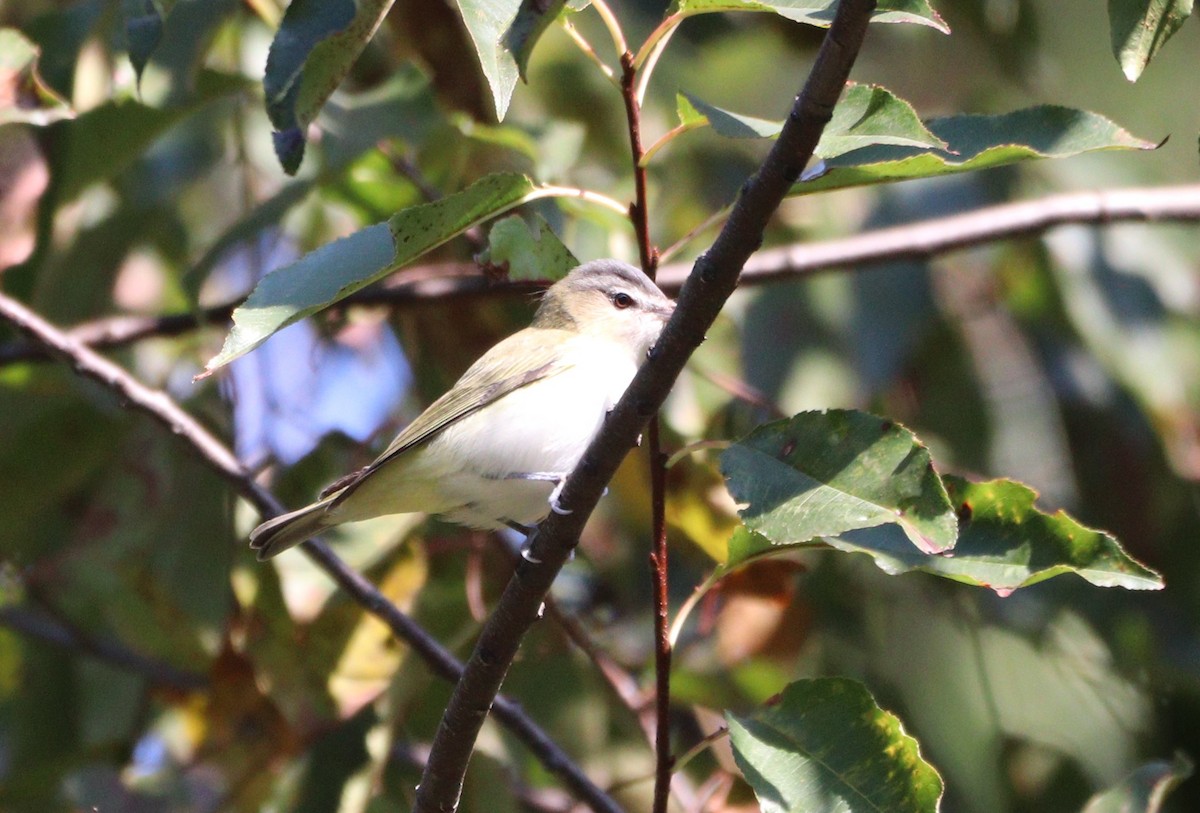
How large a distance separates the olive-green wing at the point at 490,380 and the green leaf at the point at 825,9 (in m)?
1.45

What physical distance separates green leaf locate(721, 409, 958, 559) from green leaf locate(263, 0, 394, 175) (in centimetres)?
85

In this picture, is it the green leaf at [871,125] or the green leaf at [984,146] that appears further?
the green leaf at [984,146]

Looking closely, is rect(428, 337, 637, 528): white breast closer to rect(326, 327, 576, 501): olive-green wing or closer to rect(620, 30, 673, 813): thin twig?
rect(326, 327, 576, 501): olive-green wing

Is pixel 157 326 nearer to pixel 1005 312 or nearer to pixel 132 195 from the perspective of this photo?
pixel 132 195

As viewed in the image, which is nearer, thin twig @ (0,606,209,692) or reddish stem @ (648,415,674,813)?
reddish stem @ (648,415,674,813)

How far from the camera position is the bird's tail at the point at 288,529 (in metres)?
2.96

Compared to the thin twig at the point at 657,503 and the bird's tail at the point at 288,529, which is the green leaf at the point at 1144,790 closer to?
the thin twig at the point at 657,503

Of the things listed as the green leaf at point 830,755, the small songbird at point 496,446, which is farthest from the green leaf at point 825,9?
the small songbird at point 496,446

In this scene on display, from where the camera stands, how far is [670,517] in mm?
3359

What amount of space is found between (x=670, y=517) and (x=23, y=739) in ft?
8.29

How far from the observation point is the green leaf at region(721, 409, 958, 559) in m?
1.95

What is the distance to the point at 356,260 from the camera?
2.05 m

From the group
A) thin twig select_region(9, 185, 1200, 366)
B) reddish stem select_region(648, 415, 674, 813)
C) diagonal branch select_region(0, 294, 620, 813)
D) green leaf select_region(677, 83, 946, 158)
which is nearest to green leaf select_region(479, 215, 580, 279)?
reddish stem select_region(648, 415, 674, 813)

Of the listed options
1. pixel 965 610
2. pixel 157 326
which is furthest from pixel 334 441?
pixel 965 610
